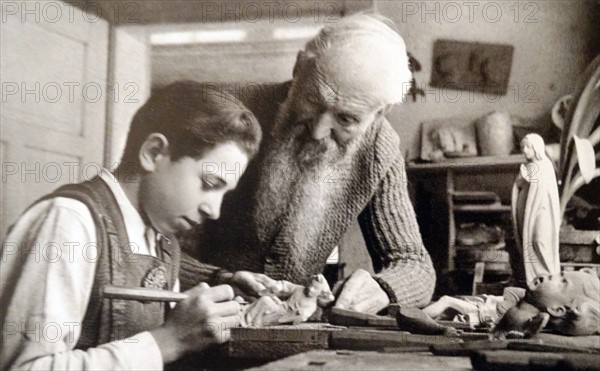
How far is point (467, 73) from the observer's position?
9.14ft

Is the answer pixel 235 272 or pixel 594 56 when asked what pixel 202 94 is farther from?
pixel 594 56

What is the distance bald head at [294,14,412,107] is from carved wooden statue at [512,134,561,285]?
51 centimetres

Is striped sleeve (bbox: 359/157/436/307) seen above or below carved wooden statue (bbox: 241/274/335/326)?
above

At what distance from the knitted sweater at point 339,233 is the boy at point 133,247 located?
0.06 meters

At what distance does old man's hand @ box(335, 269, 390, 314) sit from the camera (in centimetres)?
271

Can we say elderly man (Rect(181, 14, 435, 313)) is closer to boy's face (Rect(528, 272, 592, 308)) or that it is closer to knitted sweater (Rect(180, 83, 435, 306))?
knitted sweater (Rect(180, 83, 435, 306))

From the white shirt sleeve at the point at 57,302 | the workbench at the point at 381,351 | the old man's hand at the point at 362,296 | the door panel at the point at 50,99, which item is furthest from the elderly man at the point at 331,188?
the door panel at the point at 50,99

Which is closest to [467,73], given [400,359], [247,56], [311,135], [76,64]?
[311,135]

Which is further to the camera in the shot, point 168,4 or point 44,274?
point 168,4

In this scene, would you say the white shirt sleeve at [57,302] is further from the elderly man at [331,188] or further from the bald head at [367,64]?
the bald head at [367,64]

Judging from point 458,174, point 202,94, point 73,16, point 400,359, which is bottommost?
point 400,359

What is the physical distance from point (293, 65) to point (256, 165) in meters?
0.39

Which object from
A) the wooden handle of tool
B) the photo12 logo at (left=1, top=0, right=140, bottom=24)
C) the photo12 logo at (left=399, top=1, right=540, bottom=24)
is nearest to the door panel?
the photo12 logo at (left=1, top=0, right=140, bottom=24)

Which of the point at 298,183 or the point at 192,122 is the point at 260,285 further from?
the point at 192,122
